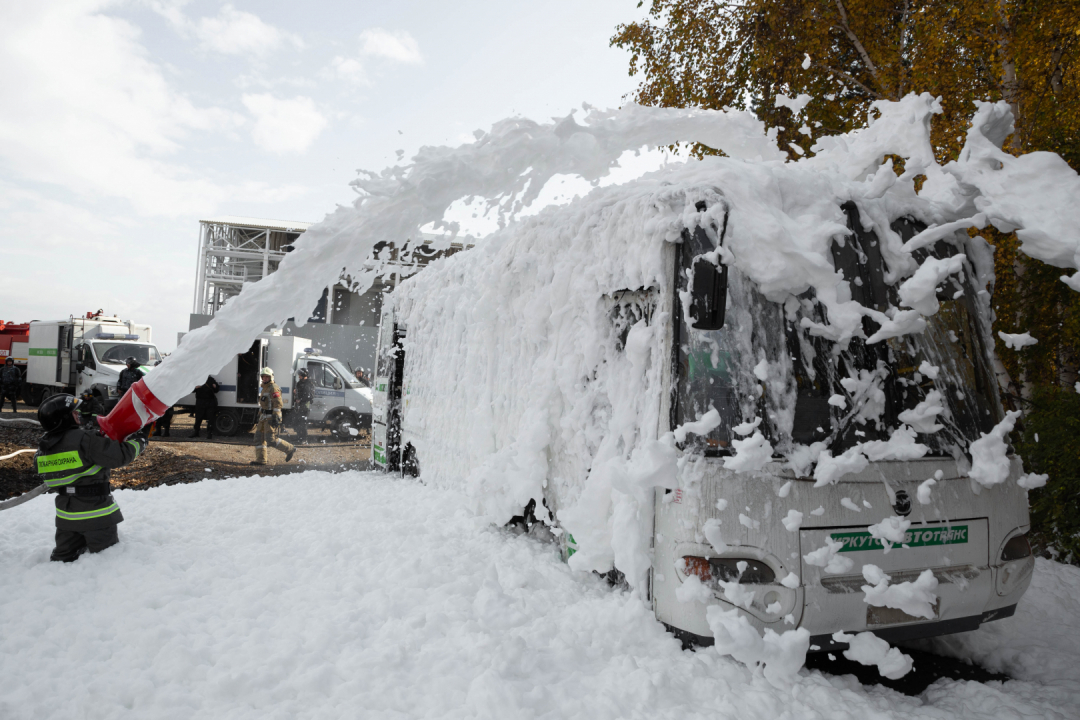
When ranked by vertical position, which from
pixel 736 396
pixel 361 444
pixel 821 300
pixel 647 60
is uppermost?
pixel 647 60

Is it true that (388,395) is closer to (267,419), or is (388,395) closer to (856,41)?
(267,419)

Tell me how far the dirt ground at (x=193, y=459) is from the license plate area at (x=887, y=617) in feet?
31.9

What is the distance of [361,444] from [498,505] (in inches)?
448

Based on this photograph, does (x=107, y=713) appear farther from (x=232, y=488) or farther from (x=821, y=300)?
(x=232, y=488)

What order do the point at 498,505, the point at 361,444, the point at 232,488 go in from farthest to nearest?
the point at 361,444 < the point at 232,488 < the point at 498,505

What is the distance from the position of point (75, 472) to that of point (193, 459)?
8292 millimetres

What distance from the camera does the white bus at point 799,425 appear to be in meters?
3.11

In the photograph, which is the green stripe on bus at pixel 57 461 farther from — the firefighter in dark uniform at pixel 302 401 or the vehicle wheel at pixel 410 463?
the firefighter in dark uniform at pixel 302 401

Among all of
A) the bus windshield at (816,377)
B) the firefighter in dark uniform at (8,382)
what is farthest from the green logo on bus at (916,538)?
the firefighter in dark uniform at (8,382)

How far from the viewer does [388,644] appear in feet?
10.8

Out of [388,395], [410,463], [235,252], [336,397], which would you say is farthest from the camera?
[235,252]

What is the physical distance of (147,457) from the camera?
12.1 metres

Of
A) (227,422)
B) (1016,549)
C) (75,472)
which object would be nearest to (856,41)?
(1016,549)

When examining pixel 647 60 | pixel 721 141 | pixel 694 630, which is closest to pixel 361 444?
pixel 647 60
